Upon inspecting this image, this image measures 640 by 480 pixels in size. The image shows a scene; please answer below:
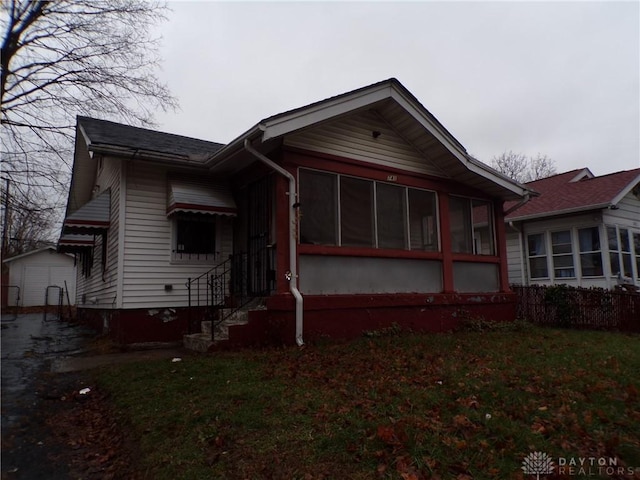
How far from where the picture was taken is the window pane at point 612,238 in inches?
521

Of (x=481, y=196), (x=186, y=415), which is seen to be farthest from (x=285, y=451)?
(x=481, y=196)

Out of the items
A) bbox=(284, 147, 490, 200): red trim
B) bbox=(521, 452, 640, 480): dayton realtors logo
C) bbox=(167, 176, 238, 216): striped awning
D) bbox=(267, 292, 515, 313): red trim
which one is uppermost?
bbox=(284, 147, 490, 200): red trim

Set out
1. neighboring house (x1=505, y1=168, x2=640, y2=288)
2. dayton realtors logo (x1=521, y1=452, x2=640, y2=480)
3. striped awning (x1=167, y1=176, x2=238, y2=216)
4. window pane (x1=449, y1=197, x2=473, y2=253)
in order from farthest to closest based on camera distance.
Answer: neighboring house (x1=505, y1=168, x2=640, y2=288) < window pane (x1=449, y1=197, x2=473, y2=253) < striped awning (x1=167, y1=176, x2=238, y2=216) < dayton realtors logo (x1=521, y1=452, x2=640, y2=480)

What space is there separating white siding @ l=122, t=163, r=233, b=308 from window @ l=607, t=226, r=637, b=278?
40.8 feet

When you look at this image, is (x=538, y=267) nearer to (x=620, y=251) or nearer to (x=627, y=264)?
(x=620, y=251)

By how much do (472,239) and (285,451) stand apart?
848 cm

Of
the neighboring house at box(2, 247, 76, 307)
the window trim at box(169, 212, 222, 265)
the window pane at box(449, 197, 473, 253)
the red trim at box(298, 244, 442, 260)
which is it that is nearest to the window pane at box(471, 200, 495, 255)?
the window pane at box(449, 197, 473, 253)

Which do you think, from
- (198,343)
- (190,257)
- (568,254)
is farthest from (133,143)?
(568,254)

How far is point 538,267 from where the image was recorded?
1478 centimetres

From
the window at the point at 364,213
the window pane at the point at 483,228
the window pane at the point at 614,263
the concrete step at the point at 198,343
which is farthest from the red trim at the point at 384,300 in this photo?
the window pane at the point at 614,263

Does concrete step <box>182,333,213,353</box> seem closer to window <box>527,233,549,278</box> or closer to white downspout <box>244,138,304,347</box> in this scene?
white downspout <box>244,138,304,347</box>

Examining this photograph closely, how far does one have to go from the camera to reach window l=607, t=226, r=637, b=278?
13.2 metres

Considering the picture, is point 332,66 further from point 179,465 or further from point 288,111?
point 179,465

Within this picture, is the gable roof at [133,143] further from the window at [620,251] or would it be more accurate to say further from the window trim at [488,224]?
the window at [620,251]
